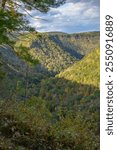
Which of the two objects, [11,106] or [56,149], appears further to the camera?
[11,106]

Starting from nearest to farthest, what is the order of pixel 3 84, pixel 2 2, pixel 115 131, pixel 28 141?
pixel 115 131 → pixel 28 141 → pixel 2 2 → pixel 3 84

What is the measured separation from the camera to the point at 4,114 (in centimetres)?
1009

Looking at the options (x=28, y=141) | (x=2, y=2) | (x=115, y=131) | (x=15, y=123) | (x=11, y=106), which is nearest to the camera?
(x=115, y=131)

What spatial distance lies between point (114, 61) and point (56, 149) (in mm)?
5181

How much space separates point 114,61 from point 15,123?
5.81 metres

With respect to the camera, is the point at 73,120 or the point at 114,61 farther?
the point at 73,120

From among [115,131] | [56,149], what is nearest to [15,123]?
[56,149]

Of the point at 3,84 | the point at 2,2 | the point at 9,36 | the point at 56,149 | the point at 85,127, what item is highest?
the point at 2,2

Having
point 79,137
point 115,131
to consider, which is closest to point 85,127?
point 79,137

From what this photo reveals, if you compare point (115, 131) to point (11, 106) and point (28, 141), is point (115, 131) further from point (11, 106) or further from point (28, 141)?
point (11, 106)

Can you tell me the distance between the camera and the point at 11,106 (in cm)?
1072

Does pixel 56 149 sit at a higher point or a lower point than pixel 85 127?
lower

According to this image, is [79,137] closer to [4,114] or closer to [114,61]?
[4,114]

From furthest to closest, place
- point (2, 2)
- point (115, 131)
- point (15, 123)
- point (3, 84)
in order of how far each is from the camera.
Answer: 1. point (3, 84)
2. point (2, 2)
3. point (15, 123)
4. point (115, 131)
